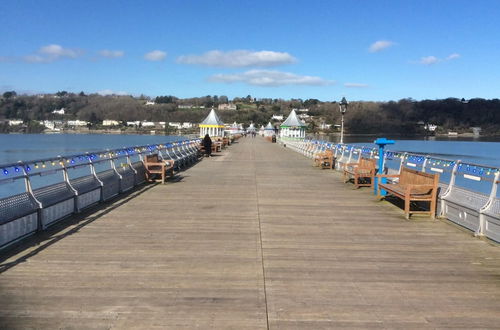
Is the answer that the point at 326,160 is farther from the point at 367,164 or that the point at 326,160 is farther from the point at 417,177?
the point at 417,177

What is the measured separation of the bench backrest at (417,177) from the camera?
852 centimetres

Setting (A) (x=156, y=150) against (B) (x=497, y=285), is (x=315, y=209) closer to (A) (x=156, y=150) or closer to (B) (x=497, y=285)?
(B) (x=497, y=285)

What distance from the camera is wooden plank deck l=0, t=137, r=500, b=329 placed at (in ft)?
13.3

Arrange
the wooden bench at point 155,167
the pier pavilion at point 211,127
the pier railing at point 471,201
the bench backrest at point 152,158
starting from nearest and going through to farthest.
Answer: the pier railing at point 471,201
the wooden bench at point 155,167
the bench backrest at point 152,158
the pier pavilion at point 211,127

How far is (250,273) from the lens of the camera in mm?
5242

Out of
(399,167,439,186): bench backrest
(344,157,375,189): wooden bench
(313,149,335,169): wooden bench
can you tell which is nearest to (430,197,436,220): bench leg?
(399,167,439,186): bench backrest

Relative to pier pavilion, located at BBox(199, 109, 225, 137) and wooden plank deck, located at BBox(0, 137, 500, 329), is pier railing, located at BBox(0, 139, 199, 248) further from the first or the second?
pier pavilion, located at BBox(199, 109, 225, 137)

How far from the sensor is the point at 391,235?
728 centimetres

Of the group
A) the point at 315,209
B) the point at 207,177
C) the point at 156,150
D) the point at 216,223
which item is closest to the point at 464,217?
the point at 315,209

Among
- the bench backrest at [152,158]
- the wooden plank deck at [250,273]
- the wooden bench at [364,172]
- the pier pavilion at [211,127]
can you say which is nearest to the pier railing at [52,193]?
the wooden plank deck at [250,273]

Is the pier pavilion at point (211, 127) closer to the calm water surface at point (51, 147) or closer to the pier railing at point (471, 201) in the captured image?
the calm water surface at point (51, 147)

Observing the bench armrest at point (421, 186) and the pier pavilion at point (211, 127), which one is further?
the pier pavilion at point (211, 127)

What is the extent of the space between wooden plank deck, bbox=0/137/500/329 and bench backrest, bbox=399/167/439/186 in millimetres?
897

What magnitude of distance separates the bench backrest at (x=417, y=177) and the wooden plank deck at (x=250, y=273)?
897 mm
